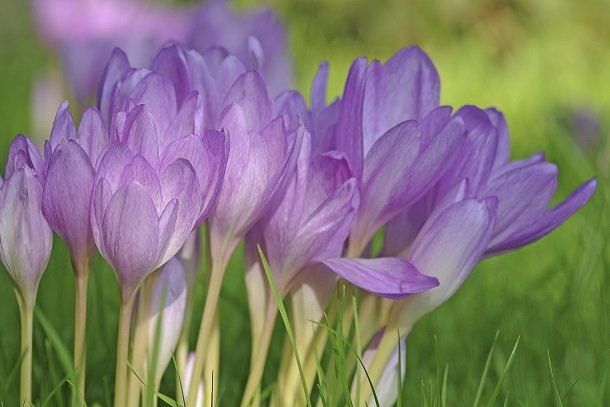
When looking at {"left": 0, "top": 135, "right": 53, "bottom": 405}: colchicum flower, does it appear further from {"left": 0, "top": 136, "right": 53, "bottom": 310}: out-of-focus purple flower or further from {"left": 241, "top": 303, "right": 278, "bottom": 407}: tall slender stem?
{"left": 241, "top": 303, "right": 278, "bottom": 407}: tall slender stem

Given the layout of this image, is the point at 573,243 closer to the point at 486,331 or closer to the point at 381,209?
the point at 486,331

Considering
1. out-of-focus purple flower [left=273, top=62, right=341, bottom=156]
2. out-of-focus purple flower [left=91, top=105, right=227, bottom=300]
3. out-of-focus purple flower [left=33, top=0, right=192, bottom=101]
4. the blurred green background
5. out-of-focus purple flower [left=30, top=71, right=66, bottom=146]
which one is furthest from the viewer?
out-of-focus purple flower [left=30, top=71, right=66, bottom=146]

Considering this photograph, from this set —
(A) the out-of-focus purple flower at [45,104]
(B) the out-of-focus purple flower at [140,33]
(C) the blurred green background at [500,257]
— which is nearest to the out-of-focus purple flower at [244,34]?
(B) the out-of-focus purple flower at [140,33]

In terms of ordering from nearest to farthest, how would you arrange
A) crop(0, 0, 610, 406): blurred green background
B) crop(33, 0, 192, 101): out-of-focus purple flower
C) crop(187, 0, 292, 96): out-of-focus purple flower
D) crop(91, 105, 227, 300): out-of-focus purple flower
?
crop(91, 105, 227, 300): out-of-focus purple flower → crop(0, 0, 610, 406): blurred green background → crop(187, 0, 292, 96): out-of-focus purple flower → crop(33, 0, 192, 101): out-of-focus purple flower

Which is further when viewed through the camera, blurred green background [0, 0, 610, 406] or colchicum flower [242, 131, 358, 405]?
blurred green background [0, 0, 610, 406]

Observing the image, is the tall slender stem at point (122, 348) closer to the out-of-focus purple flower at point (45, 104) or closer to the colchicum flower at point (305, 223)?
the colchicum flower at point (305, 223)

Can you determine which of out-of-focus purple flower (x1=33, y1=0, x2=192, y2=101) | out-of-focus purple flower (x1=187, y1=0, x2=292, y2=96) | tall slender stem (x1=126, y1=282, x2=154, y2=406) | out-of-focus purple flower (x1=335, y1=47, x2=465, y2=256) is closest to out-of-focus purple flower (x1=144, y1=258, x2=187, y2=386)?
tall slender stem (x1=126, y1=282, x2=154, y2=406)

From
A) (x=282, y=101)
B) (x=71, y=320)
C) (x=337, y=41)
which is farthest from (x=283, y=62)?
(x=337, y=41)

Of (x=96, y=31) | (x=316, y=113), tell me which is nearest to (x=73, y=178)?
(x=316, y=113)
